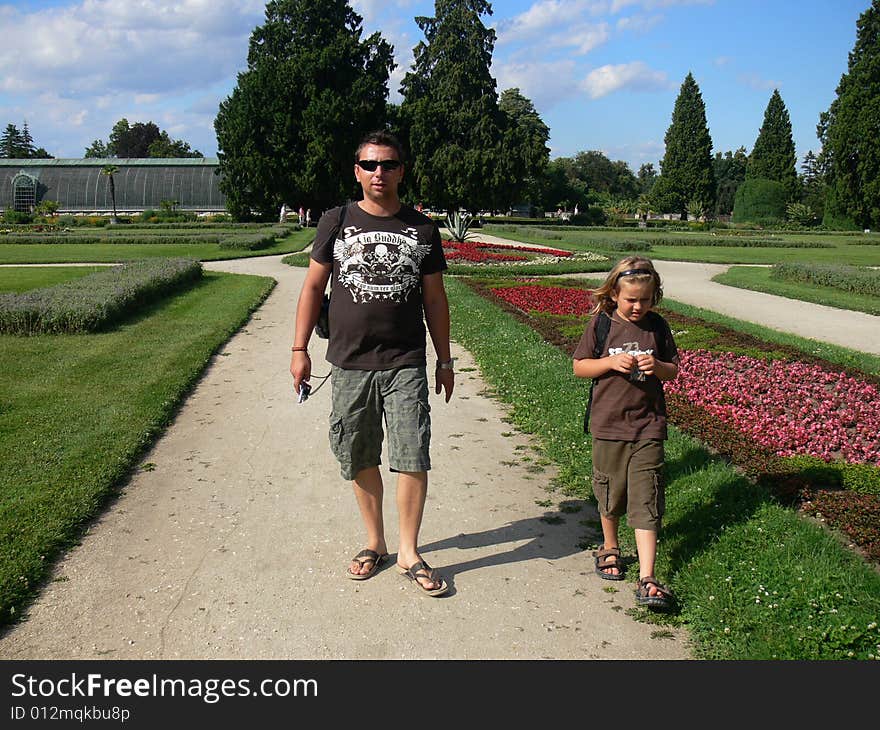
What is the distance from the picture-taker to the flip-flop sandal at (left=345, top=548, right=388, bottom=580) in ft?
11.4

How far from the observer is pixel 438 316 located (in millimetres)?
3490

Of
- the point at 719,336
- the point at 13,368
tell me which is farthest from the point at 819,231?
the point at 13,368

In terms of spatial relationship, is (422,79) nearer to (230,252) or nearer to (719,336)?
(230,252)

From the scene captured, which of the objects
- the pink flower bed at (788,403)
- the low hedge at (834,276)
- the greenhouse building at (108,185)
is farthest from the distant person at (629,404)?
the greenhouse building at (108,185)

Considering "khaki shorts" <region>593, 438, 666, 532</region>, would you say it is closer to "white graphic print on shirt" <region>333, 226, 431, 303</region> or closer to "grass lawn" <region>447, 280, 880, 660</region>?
"grass lawn" <region>447, 280, 880, 660</region>

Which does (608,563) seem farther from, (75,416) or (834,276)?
(834,276)

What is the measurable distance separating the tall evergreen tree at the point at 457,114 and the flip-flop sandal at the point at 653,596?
39.2m

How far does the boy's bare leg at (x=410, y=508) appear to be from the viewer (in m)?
3.42

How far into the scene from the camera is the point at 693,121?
2645 inches

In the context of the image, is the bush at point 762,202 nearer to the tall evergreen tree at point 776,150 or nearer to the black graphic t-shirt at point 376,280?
the tall evergreen tree at point 776,150

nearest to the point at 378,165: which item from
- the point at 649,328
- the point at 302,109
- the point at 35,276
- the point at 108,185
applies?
the point at 649,328

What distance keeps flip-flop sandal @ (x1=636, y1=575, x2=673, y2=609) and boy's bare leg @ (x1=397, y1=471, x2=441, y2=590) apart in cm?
88

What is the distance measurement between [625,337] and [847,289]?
15106 millimetres

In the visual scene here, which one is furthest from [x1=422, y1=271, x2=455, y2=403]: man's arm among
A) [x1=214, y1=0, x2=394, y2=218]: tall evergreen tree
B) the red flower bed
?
[x1=214, y1=0, x2=394, y2=218]: tall evergreen tree
